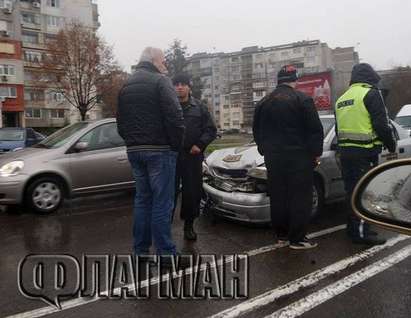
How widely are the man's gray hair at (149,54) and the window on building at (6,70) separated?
53084mm

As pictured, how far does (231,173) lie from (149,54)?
218 cm

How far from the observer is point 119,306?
3586 millimetres

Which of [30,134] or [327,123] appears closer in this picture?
[327,123]

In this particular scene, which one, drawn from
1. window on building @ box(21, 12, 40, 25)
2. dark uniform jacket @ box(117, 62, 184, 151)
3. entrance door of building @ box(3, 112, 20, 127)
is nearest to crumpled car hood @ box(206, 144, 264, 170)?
dark uniform jacket @ box(117, 62, 184, 151)

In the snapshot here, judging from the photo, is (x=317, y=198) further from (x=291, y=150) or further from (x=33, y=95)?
(x=33, y=95)

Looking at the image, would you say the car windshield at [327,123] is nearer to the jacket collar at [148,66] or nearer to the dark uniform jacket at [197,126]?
the dark uniform jacket at [197,126]

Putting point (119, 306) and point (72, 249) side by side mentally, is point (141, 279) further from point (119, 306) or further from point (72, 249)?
point (72, 249)

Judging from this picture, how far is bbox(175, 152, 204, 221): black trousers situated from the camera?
5.30m

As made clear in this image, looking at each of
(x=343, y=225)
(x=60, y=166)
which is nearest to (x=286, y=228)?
(x=343, y=225)

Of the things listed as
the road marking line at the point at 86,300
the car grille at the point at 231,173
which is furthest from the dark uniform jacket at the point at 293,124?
the road marking line at the point at 86,300

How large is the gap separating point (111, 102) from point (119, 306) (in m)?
40.1

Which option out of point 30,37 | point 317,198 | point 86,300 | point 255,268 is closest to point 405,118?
point 317,198

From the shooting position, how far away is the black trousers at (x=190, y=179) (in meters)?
5.30

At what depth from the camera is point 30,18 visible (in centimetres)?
6138
